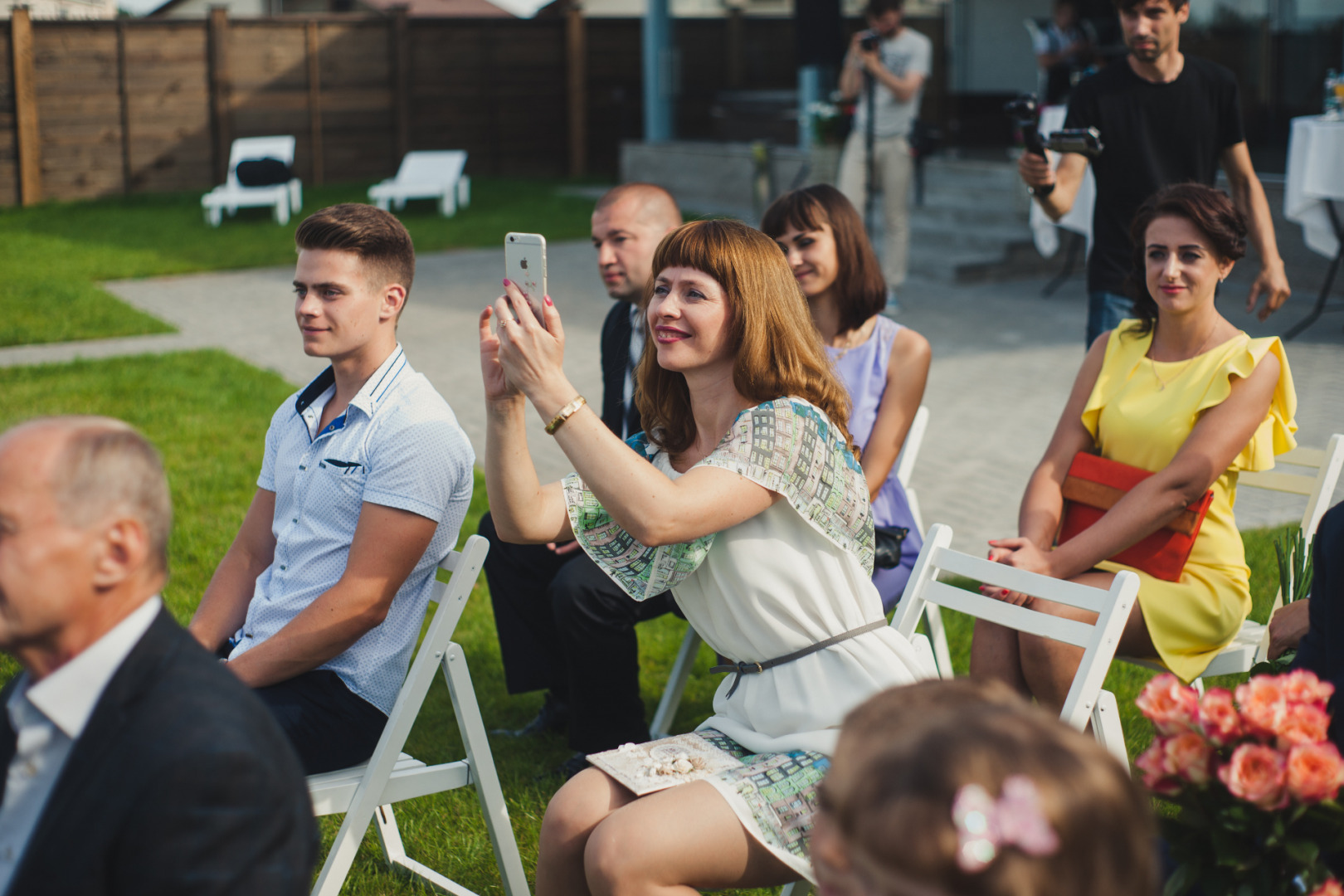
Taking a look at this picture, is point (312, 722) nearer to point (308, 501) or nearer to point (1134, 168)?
point (308, 501)

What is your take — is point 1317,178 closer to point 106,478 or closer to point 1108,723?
point 1108,723

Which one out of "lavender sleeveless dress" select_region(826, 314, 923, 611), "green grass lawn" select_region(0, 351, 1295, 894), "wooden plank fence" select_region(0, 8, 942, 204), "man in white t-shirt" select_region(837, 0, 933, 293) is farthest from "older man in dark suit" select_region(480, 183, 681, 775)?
"wooden plank fence" select_region(0, 8, 942, 204)

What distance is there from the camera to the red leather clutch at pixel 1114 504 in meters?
3.24

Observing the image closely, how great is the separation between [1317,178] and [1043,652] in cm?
650

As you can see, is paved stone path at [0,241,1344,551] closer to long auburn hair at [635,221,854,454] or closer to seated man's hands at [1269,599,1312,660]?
seated man's hands at [1269,599,1312,660]

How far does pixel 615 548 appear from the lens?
2.55 m

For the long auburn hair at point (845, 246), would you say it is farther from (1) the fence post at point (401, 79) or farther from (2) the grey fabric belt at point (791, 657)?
(1) the fence post at point (401, 79)

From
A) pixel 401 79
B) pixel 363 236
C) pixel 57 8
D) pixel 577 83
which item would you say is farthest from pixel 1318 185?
pixel 57 8

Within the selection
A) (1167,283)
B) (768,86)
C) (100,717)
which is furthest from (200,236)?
(100,717)

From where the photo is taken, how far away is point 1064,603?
274 cm

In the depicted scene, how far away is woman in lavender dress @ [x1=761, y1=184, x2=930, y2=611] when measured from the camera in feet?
12.4

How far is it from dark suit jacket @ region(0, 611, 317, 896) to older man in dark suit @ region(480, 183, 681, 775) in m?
1.96

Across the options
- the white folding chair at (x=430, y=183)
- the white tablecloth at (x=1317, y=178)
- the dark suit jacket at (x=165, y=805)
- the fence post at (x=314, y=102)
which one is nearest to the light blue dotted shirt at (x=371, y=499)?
the dark suit jacket at (x=165, y=805)

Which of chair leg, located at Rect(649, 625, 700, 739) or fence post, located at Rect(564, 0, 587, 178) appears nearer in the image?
chair leg, located at Rect(649, 625, 700, 739)
